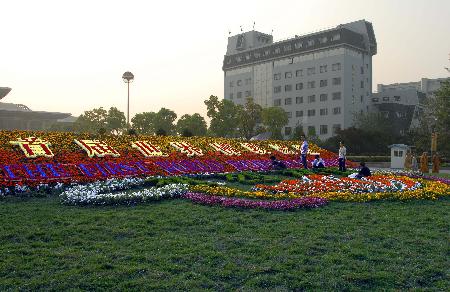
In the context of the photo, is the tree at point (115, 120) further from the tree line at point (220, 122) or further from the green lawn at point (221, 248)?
the green lawn at point (221, 248)

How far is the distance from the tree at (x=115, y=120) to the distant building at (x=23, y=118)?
1693cm

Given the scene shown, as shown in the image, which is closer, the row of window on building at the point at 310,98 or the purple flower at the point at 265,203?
the purple flower at the point at 265,203

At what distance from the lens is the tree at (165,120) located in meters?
58.3

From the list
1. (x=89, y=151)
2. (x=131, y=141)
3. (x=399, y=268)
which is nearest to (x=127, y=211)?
(x=399, y=268)

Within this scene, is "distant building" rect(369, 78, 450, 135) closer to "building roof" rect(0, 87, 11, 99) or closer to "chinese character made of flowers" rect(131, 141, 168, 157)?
"chinese character made of flowers" rect(131, 141, 168, 157)

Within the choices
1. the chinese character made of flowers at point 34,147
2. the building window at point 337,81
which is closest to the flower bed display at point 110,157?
the chinese character made of flowers at point 34,147

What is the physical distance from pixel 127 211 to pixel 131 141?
11665mm

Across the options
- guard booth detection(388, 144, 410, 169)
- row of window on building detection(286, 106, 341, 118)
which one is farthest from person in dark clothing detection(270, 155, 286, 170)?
row of window on building detection(286, 106, 341, 118)

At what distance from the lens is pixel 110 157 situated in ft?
61.3

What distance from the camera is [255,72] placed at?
3300 inches

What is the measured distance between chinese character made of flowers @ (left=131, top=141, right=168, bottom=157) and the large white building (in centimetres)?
4420

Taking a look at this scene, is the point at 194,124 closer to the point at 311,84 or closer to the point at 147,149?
the point at 311,84

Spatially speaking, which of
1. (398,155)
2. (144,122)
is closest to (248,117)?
(144,122)

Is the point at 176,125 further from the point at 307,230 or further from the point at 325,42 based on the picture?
the point at 307,230
